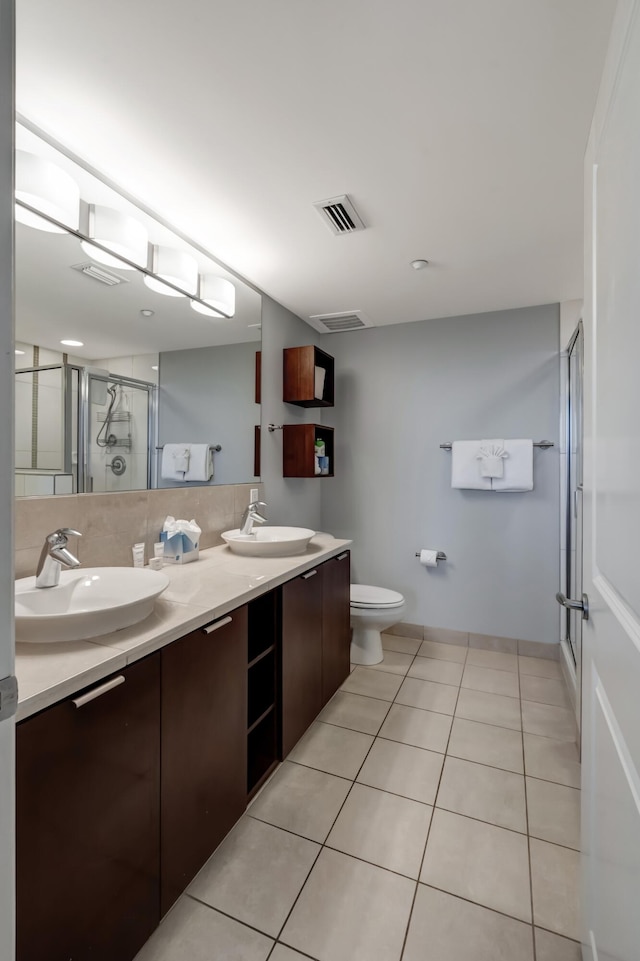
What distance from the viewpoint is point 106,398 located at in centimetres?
162

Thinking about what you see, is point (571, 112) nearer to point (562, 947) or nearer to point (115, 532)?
point (115, 532)

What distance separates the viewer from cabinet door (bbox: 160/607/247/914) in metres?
1.12

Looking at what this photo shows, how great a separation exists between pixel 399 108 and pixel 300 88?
0.30 m

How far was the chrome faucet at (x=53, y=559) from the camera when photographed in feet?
3.77

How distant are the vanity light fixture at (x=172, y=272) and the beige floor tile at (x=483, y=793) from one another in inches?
92.2

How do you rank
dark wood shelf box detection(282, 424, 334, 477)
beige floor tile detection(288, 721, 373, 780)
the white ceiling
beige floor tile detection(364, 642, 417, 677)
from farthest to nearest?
dark wood shelf box detection(282, 424, 334, 477), beige floor tile detection(364, 642, 417, 677), beige floor tile detection(288, 721, 373, 780), the white ceiling

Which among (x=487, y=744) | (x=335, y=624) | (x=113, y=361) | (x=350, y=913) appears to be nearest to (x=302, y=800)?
(x=350, y=913)

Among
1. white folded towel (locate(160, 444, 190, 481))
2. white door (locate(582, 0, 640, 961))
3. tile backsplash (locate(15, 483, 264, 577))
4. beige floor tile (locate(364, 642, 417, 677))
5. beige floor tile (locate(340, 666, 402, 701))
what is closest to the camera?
white door (locate(582, 0, 640, 961))

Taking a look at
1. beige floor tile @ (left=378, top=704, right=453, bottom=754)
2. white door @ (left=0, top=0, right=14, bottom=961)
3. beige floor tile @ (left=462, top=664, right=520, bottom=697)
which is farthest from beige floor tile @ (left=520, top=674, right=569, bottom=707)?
white door @ (left=0, top=0, right=14, bottom=961)

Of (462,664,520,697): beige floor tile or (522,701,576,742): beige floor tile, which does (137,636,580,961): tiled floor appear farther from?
(462,664,520,697): beige floor tile

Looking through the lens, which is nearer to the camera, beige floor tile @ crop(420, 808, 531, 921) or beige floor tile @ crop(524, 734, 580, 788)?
beige floor tile @ crop(420, 808, 531, 921)

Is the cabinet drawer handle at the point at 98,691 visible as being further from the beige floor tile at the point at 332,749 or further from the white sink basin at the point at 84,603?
the beige floor tile at the point at 332,749

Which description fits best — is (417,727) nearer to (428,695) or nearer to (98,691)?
(428,695)

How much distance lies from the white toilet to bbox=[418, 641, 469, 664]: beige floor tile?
0.37 metres
